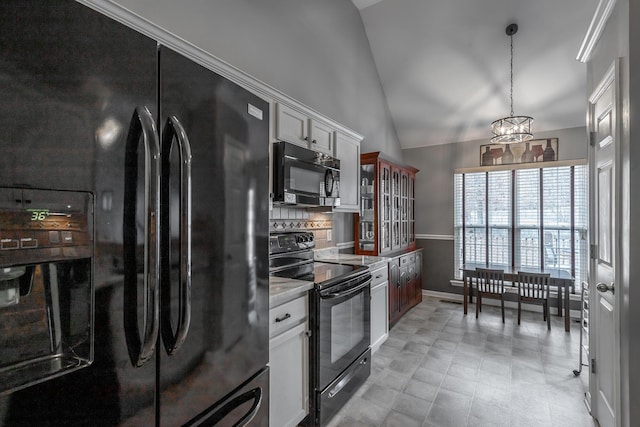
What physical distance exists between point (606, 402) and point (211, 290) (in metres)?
2.44

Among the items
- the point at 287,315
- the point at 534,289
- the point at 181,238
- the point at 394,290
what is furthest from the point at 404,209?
the point at 181,238

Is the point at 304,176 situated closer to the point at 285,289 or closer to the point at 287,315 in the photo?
the point at 285,289

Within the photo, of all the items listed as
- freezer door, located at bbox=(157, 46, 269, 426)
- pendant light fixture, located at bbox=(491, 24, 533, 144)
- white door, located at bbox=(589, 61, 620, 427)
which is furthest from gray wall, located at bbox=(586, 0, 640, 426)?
freezer door, located at bbox=(157, 46, 269, 426)

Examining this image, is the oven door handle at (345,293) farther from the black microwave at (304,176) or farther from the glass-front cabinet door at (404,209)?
the glass-front cabinet door at (404,209)

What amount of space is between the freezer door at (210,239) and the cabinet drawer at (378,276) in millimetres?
1650

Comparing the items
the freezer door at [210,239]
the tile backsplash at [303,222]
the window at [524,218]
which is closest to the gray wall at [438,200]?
the window at [524,218]

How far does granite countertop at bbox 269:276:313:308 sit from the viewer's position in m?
1.69

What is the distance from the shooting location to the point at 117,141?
2.58 ft

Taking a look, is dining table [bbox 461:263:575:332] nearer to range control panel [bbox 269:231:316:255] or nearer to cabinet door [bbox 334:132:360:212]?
cabinet door [bbox 334:132:360:212]

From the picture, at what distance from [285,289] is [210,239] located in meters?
0.83

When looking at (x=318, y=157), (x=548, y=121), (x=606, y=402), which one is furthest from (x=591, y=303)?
(x=548, y=121)

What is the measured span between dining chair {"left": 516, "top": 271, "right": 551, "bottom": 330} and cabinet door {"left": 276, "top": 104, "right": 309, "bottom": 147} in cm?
339

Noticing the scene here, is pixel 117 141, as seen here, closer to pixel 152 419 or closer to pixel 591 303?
pixel 152 419

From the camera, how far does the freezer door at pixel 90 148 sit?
2.04ft
